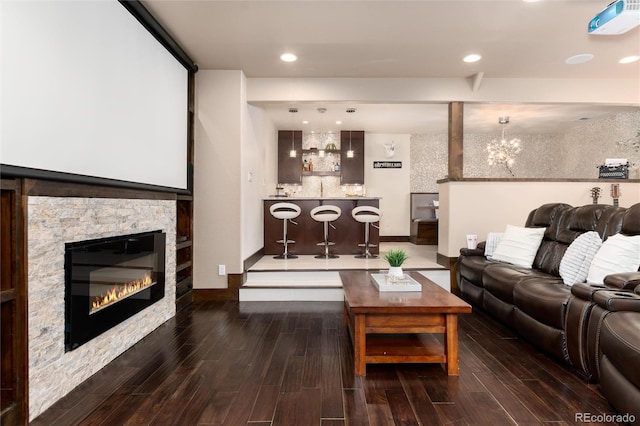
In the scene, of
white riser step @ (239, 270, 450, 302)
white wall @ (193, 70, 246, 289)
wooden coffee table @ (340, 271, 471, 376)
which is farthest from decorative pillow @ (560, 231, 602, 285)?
white wall @ (193, 70, 246, 289)

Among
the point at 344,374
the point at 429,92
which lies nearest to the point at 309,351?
the point at 344,374

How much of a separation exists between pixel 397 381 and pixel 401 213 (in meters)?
6.62

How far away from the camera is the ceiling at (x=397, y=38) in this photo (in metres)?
2.99

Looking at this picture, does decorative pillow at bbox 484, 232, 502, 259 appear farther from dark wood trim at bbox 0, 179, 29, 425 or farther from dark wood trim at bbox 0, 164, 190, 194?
dark wood trim at bbox 0, 179, 29, 425

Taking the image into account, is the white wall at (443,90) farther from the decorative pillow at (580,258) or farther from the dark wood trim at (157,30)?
the decorative pillow at (580,258)

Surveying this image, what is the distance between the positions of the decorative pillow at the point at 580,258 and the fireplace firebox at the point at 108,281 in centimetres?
359

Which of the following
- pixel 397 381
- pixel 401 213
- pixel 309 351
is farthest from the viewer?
pixel 401 213

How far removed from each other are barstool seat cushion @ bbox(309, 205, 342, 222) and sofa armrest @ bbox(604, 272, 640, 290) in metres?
3.55

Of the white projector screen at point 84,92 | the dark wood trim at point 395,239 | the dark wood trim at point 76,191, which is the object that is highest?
the white projector screen at point 84,92

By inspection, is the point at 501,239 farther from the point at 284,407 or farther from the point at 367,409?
the point at 284,407

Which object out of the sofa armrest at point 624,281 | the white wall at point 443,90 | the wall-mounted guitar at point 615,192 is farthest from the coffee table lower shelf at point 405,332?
the wall-mounted guitar at point 615,192

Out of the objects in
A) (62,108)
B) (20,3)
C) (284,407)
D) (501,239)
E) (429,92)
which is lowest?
(284,407)

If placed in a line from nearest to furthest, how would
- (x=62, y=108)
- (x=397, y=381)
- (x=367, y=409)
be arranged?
(x=367, y=409) → (x=62, y=108) → (x=397, y=381)

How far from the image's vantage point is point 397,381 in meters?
2.29
